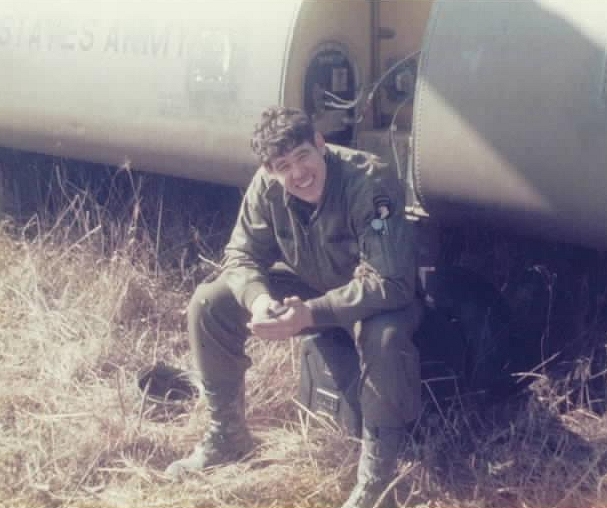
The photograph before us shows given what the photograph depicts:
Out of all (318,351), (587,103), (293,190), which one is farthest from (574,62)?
(318,351)

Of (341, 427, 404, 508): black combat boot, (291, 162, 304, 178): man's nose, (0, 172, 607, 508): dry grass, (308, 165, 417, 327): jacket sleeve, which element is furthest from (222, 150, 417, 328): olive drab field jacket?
(0, 172, 607, 508): dry grass

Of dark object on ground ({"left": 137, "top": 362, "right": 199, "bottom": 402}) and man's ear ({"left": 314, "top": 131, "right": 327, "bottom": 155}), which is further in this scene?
dark object on ground ({"left": 137, "top": 362, "right": 199, "bottom": 402})

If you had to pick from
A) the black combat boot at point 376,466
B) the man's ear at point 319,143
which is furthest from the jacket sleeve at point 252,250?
the black combat boot at point 376,466

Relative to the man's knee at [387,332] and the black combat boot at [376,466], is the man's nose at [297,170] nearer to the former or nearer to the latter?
the man's knee at [387,332]

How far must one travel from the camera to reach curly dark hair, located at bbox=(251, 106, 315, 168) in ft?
9.53

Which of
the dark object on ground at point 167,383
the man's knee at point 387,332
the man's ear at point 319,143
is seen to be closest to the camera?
the man's knee at point 387,332

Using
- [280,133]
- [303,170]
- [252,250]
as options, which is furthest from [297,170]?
[252,250]

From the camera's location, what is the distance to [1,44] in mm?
4703

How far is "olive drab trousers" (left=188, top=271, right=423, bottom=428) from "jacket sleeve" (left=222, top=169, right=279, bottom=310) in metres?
0.07

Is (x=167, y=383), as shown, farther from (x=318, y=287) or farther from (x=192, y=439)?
(x=318, y=287)

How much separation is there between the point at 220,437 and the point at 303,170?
957 mm

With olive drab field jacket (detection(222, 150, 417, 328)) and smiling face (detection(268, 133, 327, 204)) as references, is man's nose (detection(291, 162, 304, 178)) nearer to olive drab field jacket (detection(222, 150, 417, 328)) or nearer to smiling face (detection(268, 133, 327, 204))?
smiling face (detection(268, 133, 327, 204))

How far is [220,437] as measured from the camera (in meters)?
3.29

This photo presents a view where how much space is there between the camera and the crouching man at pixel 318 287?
2906mm
